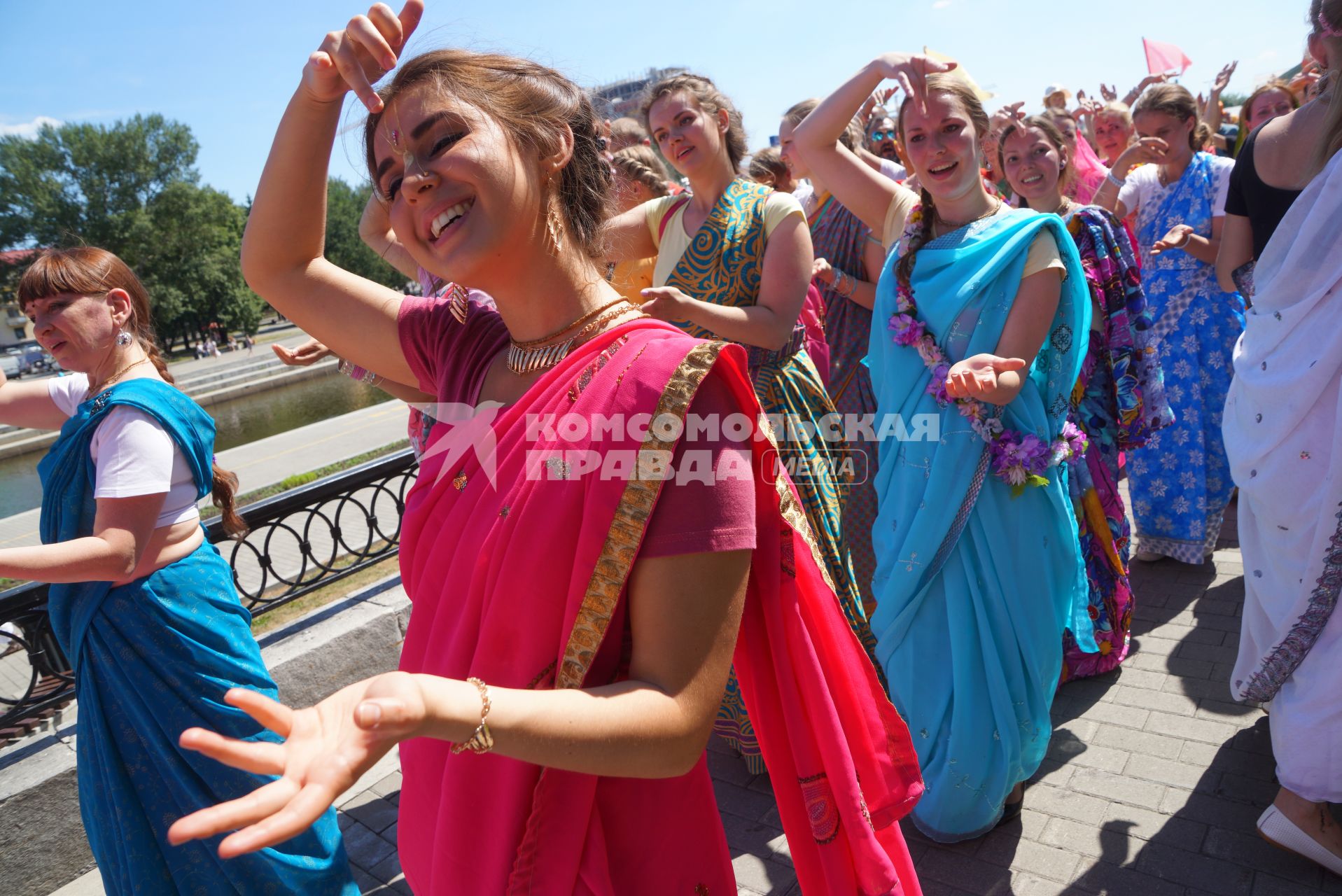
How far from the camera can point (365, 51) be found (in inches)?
51.9

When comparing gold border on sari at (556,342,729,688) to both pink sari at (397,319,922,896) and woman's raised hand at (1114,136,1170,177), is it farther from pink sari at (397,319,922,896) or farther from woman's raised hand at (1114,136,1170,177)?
woman's raised hand at (1114,136,1170,177)

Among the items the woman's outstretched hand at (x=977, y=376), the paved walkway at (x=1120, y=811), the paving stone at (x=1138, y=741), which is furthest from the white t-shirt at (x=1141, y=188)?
the woman's outstretched hand at (x=977, y=376)

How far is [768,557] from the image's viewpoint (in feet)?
4.40

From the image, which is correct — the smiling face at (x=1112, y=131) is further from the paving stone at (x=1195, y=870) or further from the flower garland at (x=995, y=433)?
the paving stone at (x=1195, y=870)

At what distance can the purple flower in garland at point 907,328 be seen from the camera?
2.75 m

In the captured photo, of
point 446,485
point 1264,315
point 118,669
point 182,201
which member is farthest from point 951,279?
point 182,201

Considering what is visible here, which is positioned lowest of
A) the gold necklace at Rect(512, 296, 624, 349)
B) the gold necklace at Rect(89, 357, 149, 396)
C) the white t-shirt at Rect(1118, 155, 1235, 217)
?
the white t-shirt at Rect(1118, 155, 1235, 217)

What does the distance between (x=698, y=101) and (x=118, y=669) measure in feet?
8.76

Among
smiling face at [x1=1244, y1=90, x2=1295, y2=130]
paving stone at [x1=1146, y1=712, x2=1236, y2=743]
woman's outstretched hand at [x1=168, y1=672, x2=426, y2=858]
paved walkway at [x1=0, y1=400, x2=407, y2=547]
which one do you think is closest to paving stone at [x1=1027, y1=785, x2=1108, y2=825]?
paving stone at [x1=1146, y1=712, x2=1236, y2=743]

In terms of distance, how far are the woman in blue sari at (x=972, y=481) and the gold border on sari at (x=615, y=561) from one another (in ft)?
5.30

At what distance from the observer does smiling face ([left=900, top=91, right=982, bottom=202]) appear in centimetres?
266

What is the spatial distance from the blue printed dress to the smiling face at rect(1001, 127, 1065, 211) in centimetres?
136

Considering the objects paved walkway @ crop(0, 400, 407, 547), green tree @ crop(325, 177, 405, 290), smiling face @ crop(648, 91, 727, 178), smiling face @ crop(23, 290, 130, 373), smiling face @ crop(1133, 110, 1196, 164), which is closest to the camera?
smiling face @ crop(23, 290, 130, 373)

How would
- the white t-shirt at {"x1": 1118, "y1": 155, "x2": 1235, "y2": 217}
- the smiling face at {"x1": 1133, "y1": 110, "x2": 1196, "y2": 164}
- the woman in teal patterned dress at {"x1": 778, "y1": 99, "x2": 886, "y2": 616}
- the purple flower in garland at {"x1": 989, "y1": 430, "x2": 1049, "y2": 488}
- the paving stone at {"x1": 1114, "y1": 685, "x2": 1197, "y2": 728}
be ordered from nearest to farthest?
the purple flower in garland at {"x1": 989, "y1": 430, "x2": 1049, "y2": 488} < the paving stone at {"x1": 1114, "y1": 685, "x2": 1197, "y2": 728} < the woman in teal patterned dress at {"x1": 778, "y1": 99, "x2": 886, "y2": 616} < the smiling face at {"x1": 1133, "y1": 110, "x2": 1196, "y2": 164} < the white t-shirt at {"x1": 1118, "y1": 155, "x2": 1235, "y2": 217}
